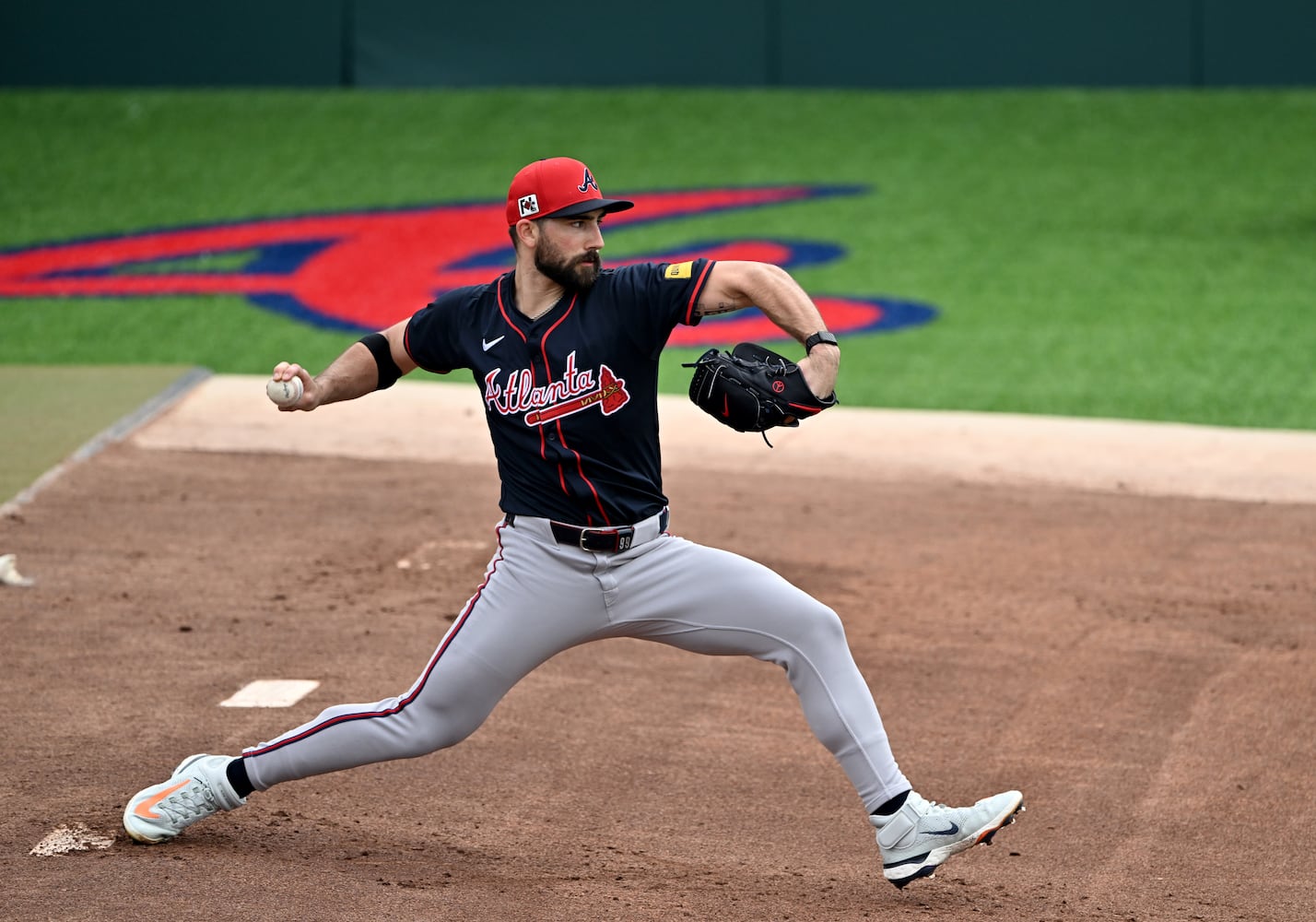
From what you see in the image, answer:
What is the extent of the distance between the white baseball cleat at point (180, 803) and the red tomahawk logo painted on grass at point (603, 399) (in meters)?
1.40

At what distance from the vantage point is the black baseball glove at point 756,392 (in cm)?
401

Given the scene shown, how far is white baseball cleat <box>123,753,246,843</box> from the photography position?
14.7ft

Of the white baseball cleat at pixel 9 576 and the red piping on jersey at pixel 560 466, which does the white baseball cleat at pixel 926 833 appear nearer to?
Answer: the red piping on jersey at pixel 560 466

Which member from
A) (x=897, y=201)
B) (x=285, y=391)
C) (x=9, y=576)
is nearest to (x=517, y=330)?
(x=285, y=391)

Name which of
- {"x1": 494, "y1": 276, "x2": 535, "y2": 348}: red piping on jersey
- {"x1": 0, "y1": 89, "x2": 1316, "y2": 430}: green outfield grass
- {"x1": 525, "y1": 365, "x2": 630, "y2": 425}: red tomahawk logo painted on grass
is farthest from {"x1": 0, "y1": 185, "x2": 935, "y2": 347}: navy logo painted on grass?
{"x1": 525, "y1": 365, "x2": 630, "y2": 425}: red tomahawk logo painted on grass

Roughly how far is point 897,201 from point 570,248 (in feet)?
42.7

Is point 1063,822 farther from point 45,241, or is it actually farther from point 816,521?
point 45,241

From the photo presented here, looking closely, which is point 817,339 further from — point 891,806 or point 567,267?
point 891,806

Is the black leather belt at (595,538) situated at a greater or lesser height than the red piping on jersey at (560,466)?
lesser

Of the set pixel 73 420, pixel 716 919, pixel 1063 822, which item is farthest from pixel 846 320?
pixel 716 919

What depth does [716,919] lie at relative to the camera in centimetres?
412

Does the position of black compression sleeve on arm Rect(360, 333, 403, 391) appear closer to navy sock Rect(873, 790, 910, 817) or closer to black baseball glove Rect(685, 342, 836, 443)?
black baseball glove Rect(685, 342, 836, 443)

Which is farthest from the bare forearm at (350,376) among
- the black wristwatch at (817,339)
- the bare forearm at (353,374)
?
the black wristwatch at (817,339)

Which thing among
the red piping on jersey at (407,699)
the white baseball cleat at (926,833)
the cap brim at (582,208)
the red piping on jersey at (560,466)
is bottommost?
the white baseball cleat at (926,833)
